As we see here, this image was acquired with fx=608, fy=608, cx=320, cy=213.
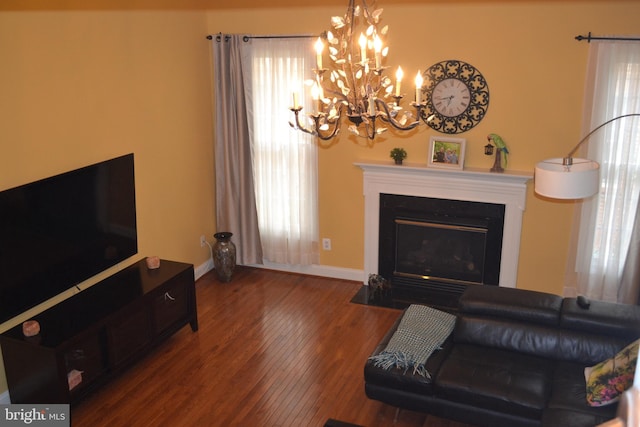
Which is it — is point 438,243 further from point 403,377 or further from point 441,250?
point 403,377

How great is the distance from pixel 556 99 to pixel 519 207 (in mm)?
1008

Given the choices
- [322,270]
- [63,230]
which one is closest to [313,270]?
[322,270]

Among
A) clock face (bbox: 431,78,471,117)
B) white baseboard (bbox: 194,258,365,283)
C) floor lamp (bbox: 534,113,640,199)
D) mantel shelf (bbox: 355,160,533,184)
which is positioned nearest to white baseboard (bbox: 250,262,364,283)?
white baseboard (bbox: 194,258,365,283)

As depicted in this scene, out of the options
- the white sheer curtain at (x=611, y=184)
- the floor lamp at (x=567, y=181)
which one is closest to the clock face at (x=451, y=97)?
the white sheer curtain at (x=611, y=184)

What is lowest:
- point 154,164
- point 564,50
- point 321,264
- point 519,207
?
point 321,264

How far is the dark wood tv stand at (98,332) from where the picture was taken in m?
4.10

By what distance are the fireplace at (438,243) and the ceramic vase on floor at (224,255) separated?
157 centimetres

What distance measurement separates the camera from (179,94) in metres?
5.93

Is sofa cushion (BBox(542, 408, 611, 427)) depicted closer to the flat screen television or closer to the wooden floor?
the wooden floor

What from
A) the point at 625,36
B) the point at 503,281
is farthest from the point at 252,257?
the point at 625,36

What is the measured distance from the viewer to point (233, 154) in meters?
6.41

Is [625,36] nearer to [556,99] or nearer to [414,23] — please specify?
[556,99]

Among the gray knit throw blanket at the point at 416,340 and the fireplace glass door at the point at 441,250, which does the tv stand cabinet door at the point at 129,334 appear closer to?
the gray knit throw blanket at the point at 416,340

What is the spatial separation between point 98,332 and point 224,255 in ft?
6.95
